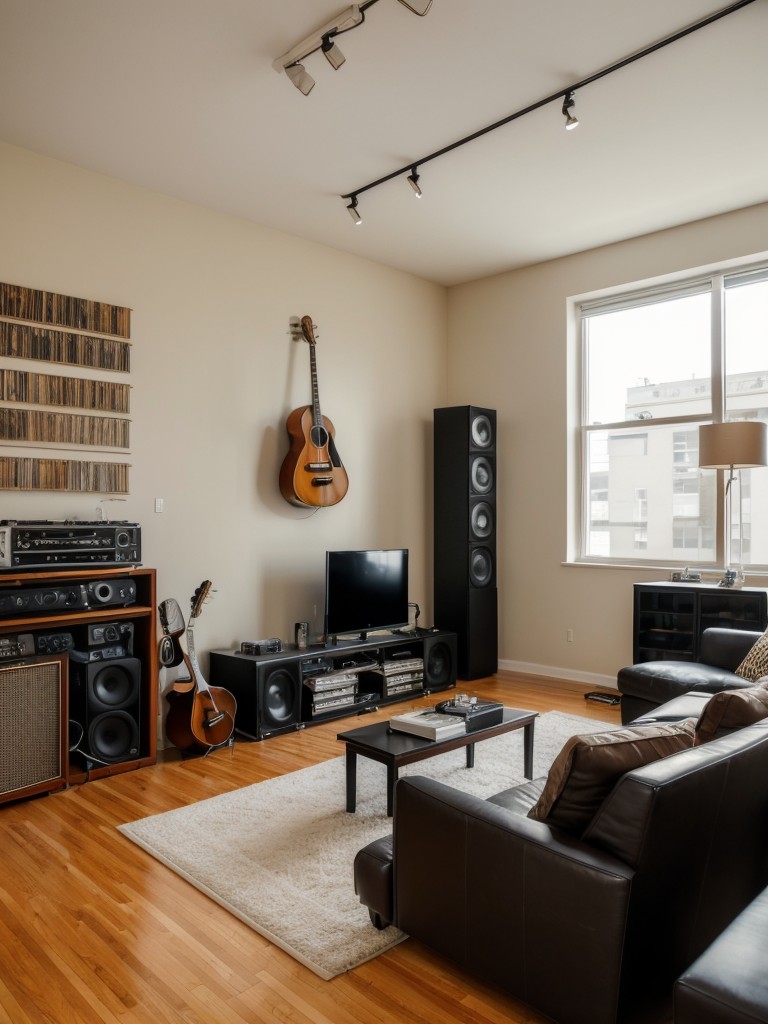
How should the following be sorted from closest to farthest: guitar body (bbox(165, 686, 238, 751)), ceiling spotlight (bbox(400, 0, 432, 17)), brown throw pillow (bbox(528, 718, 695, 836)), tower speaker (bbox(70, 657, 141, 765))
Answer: brown throw pillow (bbox(528, 718, 695, 836)), ceiling spotlight (bbox(400, 0, 432, 17)), tower speaker (bbox(70, 657, 141, 765)), guitar body (bbox(165, 686, 238, 751))

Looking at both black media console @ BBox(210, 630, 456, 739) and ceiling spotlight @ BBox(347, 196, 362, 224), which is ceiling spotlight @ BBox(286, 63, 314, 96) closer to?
ceiling spotlight @ BBox(347, 196, 362, 224)

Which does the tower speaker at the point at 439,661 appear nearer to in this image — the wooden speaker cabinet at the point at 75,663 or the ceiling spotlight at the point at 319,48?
the wooden speaker cabinet at the point at 75,663

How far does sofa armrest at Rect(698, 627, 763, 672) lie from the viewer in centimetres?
392

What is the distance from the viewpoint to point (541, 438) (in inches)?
228

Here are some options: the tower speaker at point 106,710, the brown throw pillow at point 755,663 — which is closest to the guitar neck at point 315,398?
the tower speaker at point 106,710

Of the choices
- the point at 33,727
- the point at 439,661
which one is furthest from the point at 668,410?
the point at 33,727

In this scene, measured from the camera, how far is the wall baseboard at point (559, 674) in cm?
539

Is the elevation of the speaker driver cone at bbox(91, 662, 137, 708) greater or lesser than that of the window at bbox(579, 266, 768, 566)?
lesser

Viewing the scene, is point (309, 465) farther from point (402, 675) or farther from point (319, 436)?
point (402, 675)

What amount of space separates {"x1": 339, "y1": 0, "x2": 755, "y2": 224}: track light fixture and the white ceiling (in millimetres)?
35

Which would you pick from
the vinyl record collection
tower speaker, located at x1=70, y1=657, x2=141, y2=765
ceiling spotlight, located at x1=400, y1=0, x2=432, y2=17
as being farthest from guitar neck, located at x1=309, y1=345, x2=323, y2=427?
ceiling spotlight, located at x1=400, y1=0, x2=432, y2=17

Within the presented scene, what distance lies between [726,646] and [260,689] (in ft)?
8.53

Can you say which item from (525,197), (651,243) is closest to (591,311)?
(651,243)

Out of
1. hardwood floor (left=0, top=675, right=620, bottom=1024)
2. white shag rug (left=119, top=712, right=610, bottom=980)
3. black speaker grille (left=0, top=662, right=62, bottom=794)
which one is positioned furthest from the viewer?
black speaker grille (left=0, top=662, right=62, bottom=794)
